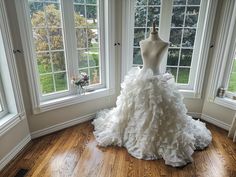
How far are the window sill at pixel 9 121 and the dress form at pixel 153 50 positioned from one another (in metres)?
1.67

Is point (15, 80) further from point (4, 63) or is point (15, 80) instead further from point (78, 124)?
point (78, 124)

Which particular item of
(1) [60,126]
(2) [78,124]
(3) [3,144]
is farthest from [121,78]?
(3) [3,144]

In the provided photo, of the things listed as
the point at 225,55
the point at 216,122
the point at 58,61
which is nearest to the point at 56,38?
the point at 58,61

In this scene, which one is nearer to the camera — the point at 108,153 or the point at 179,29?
the point at 108,153

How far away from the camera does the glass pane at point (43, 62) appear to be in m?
2.30

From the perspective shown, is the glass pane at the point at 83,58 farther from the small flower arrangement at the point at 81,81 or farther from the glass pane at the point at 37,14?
the glass pane at the point at 37,14

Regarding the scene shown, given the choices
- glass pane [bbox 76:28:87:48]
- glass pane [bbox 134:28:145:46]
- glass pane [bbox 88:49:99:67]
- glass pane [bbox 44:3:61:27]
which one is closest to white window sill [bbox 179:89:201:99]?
glass pane [bbox 134:28:145:46]

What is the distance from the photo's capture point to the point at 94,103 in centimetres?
284

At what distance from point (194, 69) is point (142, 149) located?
1.57 metres

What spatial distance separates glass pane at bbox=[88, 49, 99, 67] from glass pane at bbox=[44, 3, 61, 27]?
2.01ft

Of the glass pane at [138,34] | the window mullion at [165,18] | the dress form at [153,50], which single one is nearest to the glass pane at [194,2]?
the window mullion at [165,18]

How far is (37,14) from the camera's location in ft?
7.02

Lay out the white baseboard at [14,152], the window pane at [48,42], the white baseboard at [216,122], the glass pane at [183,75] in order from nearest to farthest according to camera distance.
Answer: the white baseboard at [14,152] < the window pane at [48,42] < the white baseboard at [216,122] < the glass pane at [183,75]

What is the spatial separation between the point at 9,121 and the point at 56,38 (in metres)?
1.20
